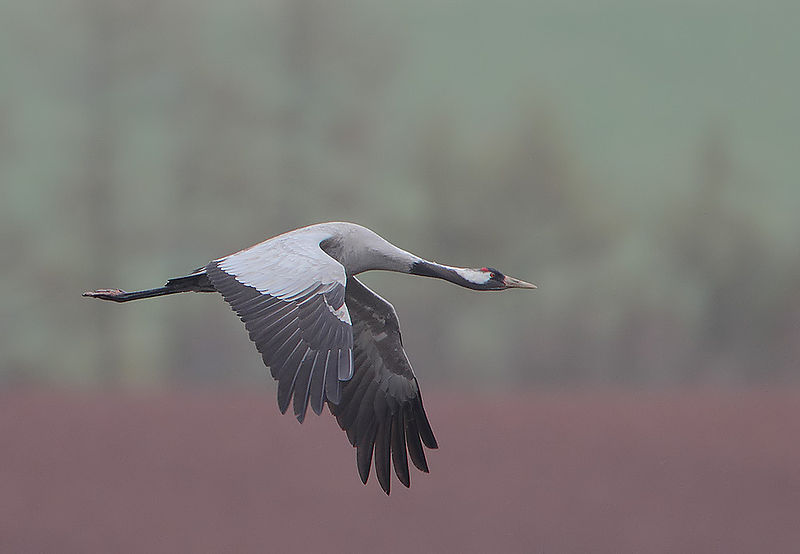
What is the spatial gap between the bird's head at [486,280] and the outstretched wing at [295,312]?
1084mm

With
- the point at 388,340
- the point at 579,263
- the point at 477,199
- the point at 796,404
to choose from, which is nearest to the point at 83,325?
the point at 477,199

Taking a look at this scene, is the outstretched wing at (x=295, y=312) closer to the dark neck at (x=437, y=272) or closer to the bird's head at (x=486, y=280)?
the dark neck at (x=437, y=272)

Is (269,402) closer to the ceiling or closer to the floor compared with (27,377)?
closer to the ceiling

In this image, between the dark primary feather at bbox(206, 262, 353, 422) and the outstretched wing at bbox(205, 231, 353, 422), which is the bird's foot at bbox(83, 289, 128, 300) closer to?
the outstretched wing at bbox(205, 231, 353, 422)

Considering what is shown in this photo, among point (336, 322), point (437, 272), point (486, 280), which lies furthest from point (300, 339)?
point (486, 280)

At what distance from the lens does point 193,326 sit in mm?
23469

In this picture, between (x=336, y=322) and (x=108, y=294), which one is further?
(x=108, y=294)

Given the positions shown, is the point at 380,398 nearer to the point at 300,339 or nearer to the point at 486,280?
the point at 486,280

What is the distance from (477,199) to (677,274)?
4370mm

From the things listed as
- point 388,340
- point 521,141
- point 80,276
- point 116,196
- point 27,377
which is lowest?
point 27,377

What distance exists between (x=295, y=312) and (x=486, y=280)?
1.70m

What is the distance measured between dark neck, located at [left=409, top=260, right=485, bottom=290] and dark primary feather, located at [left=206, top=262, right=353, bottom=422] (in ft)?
3.44

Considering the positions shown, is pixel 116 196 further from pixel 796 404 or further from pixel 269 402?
pixel 796 404

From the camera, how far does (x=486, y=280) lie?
641 centimetres
